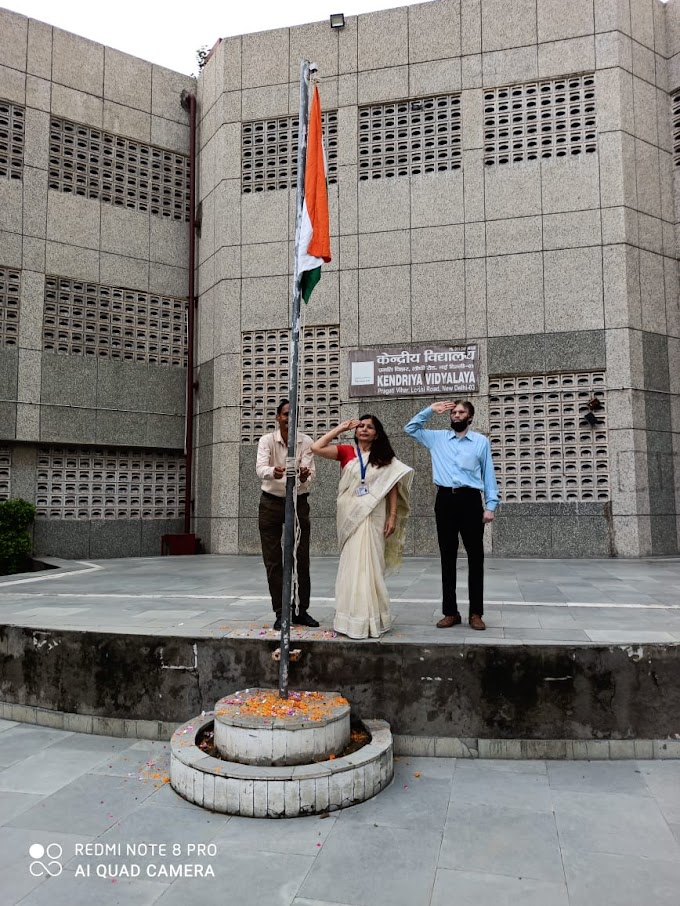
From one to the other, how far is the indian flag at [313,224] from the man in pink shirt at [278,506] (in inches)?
47.5

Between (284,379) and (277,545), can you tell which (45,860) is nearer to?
(277,545)

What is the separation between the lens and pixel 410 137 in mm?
11547

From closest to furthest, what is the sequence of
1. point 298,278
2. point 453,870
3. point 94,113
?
point 453,870, point 298,278, point 94,113

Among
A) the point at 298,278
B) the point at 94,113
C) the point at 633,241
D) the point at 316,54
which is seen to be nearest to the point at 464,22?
the point at 316,54

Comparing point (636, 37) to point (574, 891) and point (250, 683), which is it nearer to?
point (250, 683)

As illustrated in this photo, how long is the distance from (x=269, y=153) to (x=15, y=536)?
25.9 ft

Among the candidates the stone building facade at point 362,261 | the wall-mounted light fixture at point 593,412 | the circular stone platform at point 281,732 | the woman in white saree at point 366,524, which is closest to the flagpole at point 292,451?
the circular stone platform at point 281,732

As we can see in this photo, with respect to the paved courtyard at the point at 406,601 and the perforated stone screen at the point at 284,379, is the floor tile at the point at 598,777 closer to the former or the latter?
the paved courtyard at the point at 406,601

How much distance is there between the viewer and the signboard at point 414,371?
1088cm

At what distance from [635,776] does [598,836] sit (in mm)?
819

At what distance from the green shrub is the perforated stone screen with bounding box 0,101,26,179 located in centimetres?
563

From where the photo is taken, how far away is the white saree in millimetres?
4379

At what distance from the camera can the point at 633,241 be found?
10.5 meters

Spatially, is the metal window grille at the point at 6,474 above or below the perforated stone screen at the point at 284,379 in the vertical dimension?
below
